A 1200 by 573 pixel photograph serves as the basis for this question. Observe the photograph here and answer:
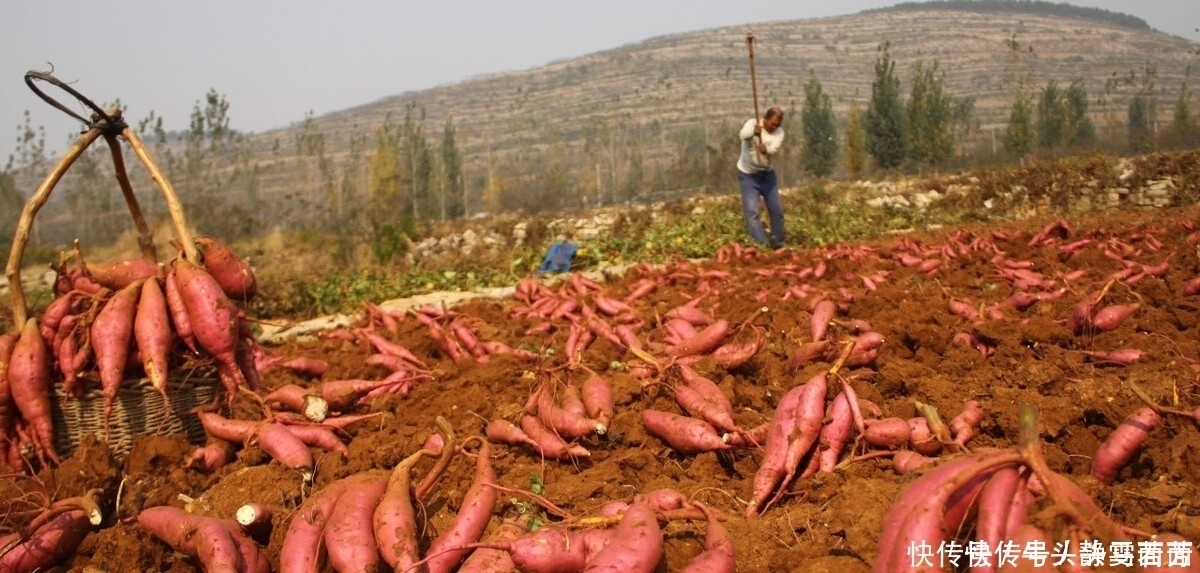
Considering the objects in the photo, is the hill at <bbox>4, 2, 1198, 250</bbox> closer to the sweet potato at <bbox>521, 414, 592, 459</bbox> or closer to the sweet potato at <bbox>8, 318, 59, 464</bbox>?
the sweet potato at <bbox>8, 318, 59, 464</bbox>

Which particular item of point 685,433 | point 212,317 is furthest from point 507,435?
point 212,317

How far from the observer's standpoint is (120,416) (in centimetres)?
364

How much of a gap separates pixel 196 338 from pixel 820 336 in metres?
3.29

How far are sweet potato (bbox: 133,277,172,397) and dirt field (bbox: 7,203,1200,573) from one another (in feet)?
0.96

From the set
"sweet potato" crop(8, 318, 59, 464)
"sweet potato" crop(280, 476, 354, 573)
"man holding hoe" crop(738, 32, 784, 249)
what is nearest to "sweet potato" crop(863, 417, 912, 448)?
"sweet potato" crop(280, 476, 354, 573)

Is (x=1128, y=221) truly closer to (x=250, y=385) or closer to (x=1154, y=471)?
(x=1154, y=471)

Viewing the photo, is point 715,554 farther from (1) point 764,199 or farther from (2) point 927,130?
(2) point 927,130

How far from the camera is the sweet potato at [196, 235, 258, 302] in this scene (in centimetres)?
426

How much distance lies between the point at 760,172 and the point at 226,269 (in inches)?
330

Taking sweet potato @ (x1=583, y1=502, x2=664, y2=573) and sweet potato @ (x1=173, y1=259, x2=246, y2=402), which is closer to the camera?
sweet potato @ (x1=583, y1=502, x2=664, y2=573)

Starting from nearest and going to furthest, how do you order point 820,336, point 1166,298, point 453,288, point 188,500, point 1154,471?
1. point 1154,471
2. point 188,500
3. point 820,336
4. point 1166,298
5. point 453,288

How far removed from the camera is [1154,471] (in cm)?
265

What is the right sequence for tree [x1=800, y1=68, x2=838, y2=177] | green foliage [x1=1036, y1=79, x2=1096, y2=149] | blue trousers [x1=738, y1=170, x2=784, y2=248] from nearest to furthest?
blue trousers [x1=738, y1=170, x2=784, y2=248] → green foliage [x1=1036, y1=79, x2=1096, y2=149] → tree [x1=800, y1=68, x2=838, y2=177]

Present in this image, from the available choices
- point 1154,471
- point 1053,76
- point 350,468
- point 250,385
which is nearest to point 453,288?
point 250,385
